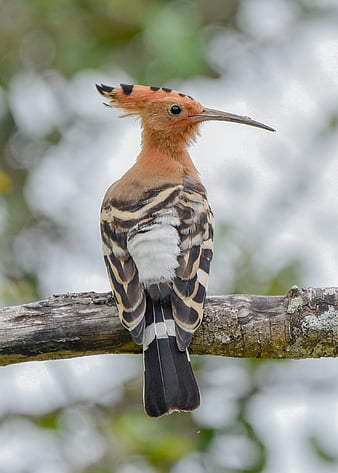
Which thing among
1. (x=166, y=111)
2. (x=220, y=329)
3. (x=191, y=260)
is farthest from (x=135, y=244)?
(x=166, y=111)

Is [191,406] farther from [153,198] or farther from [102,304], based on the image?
[153,198]

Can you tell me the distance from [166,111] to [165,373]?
153 centimetres

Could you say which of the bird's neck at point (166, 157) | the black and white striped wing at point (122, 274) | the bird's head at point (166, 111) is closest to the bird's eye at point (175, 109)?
the bird's head at point (166, 111)

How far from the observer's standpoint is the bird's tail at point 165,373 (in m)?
3.37

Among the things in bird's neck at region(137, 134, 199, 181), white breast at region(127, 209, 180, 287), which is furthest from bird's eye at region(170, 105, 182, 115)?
white breast at region(127, 209, 180, 287)

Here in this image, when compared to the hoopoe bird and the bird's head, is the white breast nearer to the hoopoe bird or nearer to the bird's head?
the hoopoe bird

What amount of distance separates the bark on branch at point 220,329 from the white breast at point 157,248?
21cm

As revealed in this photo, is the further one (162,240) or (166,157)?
(166,157)

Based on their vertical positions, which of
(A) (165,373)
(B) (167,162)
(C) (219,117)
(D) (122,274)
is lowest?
(A) (165,373)

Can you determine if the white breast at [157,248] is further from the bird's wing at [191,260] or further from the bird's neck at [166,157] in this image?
the bird's neck at [166,157]

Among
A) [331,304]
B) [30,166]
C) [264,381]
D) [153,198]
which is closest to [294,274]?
[264,381]

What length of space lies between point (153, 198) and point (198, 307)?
0.73 metres

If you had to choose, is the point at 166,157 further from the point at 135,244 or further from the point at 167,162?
the point at 135,244

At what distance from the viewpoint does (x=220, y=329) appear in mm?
3391
